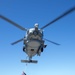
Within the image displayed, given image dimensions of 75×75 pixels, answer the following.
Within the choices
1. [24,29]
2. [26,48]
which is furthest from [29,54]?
[24,29]

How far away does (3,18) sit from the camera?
61906 millimetres

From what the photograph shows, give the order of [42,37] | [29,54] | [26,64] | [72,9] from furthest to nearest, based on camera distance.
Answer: [26,64] → [29,54] → [42,37] → [72,9]

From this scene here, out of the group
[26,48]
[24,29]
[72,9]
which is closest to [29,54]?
[26,48]

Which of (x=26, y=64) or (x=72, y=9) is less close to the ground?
(x=72, y=9)

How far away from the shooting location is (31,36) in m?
63.5

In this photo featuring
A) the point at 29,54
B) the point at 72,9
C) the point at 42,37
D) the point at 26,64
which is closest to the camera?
the point at 72,9

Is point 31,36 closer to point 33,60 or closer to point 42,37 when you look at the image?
point 42,37

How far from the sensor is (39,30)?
63.4 m

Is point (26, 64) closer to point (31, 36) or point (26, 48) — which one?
point (26, 48)

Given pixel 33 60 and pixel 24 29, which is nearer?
pixel 24 29

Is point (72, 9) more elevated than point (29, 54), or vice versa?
point (72, 9)

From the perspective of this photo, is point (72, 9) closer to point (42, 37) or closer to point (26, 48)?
point (42, 37)

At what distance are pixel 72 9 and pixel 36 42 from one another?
11.5 metres

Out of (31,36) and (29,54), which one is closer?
(31,36)
